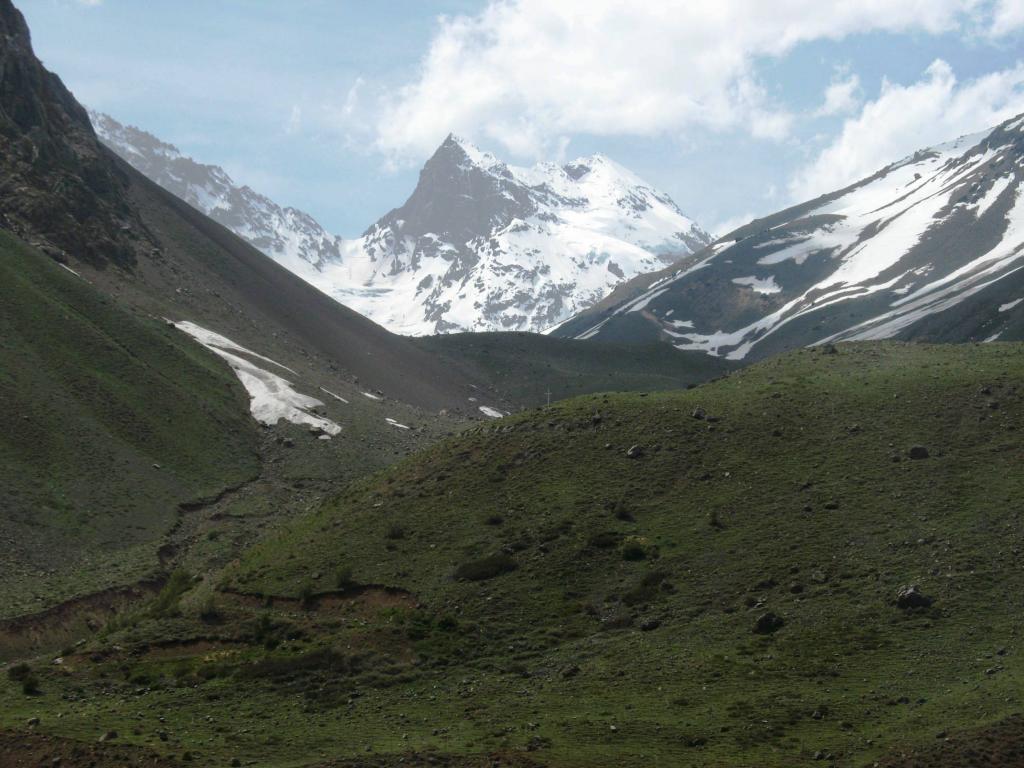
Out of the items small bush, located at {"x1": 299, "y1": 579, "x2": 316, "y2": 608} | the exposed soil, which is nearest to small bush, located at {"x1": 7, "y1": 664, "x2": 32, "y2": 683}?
the exposed soil

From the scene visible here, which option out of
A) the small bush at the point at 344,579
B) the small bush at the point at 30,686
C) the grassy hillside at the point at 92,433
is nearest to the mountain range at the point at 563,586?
the small bush at the point at 30,686

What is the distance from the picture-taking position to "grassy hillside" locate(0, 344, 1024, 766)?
36531 millimetres

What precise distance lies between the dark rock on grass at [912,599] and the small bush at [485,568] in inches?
636

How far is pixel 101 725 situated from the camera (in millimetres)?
38094

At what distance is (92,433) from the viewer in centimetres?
8975

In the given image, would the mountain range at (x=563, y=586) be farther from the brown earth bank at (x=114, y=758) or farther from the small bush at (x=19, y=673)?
the small bush at (x=19, y=673)

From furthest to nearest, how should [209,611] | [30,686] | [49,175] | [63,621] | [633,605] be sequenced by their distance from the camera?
[49,175]
[63,621]
[209,611]
[633,605]
[30,686]

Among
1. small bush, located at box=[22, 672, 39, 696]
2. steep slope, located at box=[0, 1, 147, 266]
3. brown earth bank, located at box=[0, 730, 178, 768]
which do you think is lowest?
brown earth bank, located at box=[0, 730, 178, 768]

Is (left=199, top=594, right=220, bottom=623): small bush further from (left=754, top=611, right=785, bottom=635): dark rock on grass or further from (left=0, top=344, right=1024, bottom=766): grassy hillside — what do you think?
(left=754, top=611, right=785, bottom=635): dark rock on grass

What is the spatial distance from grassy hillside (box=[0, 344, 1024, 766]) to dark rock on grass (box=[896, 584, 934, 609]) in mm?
168

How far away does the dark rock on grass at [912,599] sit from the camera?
43250 millimetres

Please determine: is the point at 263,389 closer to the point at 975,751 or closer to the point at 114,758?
the point at 114,758

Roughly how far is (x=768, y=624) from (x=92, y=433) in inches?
2469

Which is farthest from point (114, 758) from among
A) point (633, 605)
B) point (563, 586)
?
point (633, 605)
